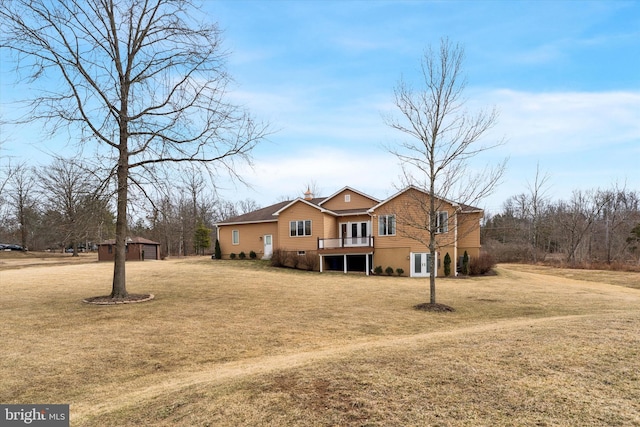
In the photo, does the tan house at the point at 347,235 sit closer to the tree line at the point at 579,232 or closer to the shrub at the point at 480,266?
the shrub at the point at 480,266

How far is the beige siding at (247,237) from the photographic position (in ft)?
115

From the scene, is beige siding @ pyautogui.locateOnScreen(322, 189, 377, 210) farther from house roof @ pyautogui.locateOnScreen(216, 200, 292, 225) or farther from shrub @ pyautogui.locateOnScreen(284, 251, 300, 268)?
shrub @ pyautogui.locateOnScreen(284, 251, 300, 268)

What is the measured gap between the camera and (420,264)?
94.0 feet

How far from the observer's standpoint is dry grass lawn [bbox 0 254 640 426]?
4.32m

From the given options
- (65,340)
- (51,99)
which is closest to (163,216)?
(51,99)

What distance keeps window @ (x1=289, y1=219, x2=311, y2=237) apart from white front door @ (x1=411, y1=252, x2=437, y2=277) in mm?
8471

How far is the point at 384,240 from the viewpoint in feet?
97.5

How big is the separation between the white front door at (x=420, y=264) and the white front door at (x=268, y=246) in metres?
12.4

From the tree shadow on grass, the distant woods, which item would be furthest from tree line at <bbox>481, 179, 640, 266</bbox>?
the tree shadow on grass

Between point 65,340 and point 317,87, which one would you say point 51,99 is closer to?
point 65,340

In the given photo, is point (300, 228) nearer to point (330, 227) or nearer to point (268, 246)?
point (330, 227)

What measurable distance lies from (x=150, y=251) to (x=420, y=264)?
28.0m

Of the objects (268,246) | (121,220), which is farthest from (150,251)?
(121,220)

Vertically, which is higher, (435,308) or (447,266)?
(447,266)
